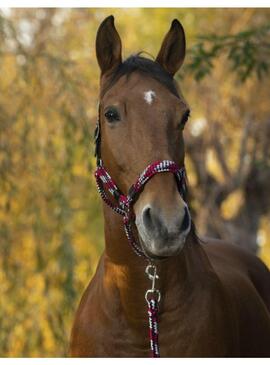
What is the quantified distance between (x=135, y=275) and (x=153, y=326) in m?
0.24

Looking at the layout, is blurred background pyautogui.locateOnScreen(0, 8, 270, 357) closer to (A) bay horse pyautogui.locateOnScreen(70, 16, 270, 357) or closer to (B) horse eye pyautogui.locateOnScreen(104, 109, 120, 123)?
(A) bay horse pyautogui.locateOnScreen(70, 16, 270, 357)

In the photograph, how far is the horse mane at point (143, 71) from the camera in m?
3.57

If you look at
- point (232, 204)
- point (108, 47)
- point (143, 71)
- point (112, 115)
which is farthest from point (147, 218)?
point (232, 204)

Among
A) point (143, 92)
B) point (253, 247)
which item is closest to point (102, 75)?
point (143, 92)

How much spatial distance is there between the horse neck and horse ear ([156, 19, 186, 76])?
29.9 inches

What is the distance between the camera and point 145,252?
3170mm

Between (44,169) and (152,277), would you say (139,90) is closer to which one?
(152,277)

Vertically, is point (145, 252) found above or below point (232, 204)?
below

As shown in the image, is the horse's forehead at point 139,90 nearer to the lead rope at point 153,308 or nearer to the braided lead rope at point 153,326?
the lead rope at point 153,308

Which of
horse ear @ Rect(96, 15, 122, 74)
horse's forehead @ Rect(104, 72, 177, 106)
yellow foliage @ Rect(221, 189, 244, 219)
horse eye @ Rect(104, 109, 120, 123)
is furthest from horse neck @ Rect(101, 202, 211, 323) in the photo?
yellow foliage @ Rect(221, 189, 244, 219)

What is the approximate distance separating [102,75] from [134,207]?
2.61 ft

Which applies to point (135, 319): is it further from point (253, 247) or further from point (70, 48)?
point (253, 247)

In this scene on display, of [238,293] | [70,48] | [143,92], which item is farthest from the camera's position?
[70,48]

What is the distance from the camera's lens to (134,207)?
3256 mm
